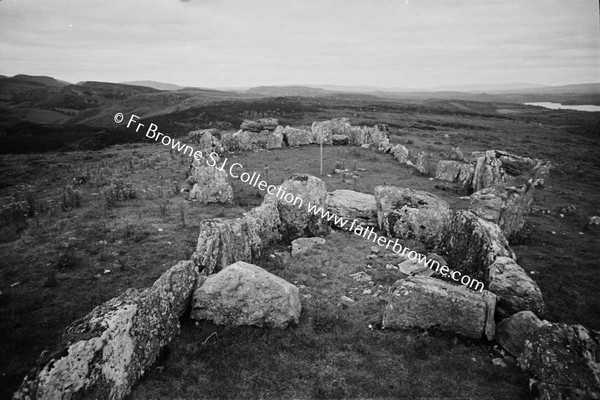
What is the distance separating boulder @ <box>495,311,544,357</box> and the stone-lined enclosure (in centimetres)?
23

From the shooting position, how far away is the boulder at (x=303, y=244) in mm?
9859

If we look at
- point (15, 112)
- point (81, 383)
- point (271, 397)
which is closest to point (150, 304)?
point (81, 383)

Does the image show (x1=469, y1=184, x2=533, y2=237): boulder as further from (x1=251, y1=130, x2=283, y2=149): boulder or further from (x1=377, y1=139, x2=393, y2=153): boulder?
(x1=251, y1=130, x2=283, y2=149): boulder

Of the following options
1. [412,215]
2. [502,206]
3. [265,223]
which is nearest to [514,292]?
[412,215]

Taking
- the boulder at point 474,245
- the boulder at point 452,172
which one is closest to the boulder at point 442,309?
the boulder at point 474,245

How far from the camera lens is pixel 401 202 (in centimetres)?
1153

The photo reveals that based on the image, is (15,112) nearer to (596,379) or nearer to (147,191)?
(147,191)

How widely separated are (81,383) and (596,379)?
712 centimetres

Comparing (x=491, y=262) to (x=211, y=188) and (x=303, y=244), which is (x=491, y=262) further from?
(x=211, y=188)

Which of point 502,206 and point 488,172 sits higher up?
point 488,172

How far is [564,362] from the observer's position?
4.74 m

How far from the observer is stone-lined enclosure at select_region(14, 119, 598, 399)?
4527mm

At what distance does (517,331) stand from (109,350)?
7.09 meters

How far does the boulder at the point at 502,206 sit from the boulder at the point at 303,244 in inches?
211
